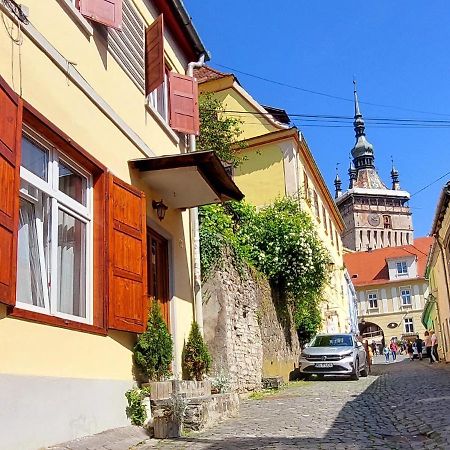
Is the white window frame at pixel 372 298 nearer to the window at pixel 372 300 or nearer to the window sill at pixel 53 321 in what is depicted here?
the window at pixel 372 300

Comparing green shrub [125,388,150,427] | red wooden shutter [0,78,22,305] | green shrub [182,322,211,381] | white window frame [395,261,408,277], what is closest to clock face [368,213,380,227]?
white window frame [395,261,408,277]

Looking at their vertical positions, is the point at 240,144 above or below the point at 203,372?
above

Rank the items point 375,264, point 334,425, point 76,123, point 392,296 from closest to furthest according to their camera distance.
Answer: point 76,123 < point 334,425 < point 392,296 < point 375,264

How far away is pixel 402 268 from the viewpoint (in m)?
73.9

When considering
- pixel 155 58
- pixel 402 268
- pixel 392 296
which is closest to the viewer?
pixel 155 58

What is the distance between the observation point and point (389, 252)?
7969 cm

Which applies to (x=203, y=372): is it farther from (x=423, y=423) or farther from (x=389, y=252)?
(x=389, y=252)

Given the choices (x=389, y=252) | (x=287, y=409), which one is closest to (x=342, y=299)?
(x=287, y=409)

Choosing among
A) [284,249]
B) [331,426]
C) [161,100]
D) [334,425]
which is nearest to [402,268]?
[284,249]

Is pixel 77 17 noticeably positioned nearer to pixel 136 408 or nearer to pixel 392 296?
pixel 136 408

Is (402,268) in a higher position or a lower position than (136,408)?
higher

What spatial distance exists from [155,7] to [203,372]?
19.8 ft

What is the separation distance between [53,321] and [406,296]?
71.1m

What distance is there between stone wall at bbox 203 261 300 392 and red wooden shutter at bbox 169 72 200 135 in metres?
3.50
